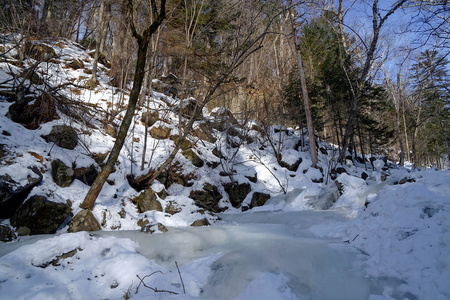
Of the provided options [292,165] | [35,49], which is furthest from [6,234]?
[292,165]

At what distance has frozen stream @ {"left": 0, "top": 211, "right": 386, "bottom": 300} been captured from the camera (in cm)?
260

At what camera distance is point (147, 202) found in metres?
7.08

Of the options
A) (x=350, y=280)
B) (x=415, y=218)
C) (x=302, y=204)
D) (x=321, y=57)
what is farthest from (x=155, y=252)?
(x=321, y=57)

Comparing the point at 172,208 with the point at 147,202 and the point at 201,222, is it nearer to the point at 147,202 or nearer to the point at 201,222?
the point at 147,202

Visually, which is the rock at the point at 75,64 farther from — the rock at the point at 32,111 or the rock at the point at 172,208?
the rock at the point at 172,208

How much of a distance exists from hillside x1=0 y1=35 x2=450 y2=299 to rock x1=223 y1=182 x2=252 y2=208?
0.17ft

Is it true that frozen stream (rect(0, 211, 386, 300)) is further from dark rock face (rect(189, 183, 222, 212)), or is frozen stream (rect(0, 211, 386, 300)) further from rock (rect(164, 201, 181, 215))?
Result: dark rock face (rect(189, 183, 222, 212))

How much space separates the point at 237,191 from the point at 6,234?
763 cm

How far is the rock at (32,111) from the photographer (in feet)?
22.7

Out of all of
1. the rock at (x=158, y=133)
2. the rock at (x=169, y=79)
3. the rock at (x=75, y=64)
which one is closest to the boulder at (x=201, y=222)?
the rock at (x=158, y=133)

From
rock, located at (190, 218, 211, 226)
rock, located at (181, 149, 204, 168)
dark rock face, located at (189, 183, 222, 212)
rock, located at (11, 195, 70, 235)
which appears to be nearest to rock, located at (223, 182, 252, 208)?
dark rock face, located at (189, 183, 222, 212)

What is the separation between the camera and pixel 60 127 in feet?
23.9

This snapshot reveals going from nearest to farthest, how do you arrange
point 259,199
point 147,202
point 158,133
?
point 147,202 → point 259,199 → point 158,133

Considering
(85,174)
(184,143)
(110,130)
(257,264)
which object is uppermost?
(110,130)
